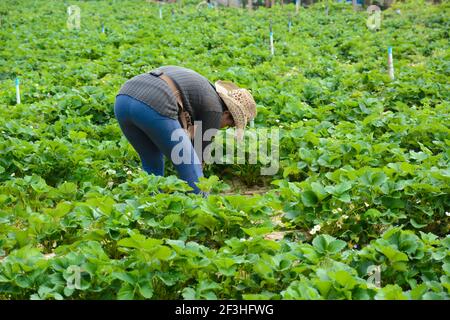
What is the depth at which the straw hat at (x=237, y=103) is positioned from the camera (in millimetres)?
5332

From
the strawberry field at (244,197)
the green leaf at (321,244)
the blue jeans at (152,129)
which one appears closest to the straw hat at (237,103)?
the blue jeans at (152,129)

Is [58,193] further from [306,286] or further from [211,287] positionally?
[306,286]

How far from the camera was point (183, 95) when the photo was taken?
521cm

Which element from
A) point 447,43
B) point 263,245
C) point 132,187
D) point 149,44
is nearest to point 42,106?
point 132,187

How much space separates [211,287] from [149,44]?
43.4ft

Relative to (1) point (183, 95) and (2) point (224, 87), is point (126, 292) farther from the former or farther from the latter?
(2) point (224, 87)

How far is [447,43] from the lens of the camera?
16.4 meters

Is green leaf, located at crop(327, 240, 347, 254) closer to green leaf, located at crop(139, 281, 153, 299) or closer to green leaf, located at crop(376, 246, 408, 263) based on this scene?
green leaf, located at crop(376, 246, 408, 263)

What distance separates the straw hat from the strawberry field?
20.4 inches

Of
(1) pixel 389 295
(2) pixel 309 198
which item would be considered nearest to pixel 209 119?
(2) pixel 309 198

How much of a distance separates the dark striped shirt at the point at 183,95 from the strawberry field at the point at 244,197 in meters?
0.48

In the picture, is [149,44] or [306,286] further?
[149,44]

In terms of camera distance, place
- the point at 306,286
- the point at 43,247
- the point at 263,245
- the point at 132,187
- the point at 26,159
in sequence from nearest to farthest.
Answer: the point at 306,286, the point at 263,245, the point at 43,247, the point at 132,187, the point at 26,159

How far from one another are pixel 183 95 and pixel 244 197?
2.98 ft
